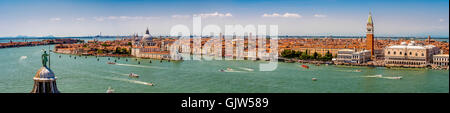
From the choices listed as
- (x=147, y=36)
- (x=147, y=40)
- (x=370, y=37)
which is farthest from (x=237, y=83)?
(x=147, y=36)

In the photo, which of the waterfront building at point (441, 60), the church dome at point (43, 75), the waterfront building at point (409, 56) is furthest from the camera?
the waterfront building at point (409, 56)

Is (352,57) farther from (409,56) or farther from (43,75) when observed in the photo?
(43,75)

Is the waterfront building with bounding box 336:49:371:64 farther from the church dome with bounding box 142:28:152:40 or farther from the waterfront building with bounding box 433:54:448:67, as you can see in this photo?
the church dome with bounding box 142:28:152:40

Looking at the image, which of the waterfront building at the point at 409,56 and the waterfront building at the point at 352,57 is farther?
the waterfront building at the point at 352,57

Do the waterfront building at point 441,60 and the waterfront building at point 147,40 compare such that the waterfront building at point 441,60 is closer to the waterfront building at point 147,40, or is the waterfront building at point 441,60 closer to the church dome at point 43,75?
the church dome at point 43,75

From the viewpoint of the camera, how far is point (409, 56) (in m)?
9.79

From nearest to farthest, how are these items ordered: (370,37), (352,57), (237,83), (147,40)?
(237,83)
(352,57)
(370,37)
(147,40)

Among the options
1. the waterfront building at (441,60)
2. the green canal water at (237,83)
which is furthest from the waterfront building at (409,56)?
the green canal water at (237,83)

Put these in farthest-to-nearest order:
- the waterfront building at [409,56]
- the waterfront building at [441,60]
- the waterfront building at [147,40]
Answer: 1. the waterfront building at [147,40]
2. the waterfront building at [409,56]
3. the waterfront building at [441,60]

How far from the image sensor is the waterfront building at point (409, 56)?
31.5 feet

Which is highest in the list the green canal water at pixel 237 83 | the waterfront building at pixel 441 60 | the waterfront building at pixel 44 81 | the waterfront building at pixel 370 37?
the waterfront building at pixel 370 37

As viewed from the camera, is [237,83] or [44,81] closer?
[44,81]
